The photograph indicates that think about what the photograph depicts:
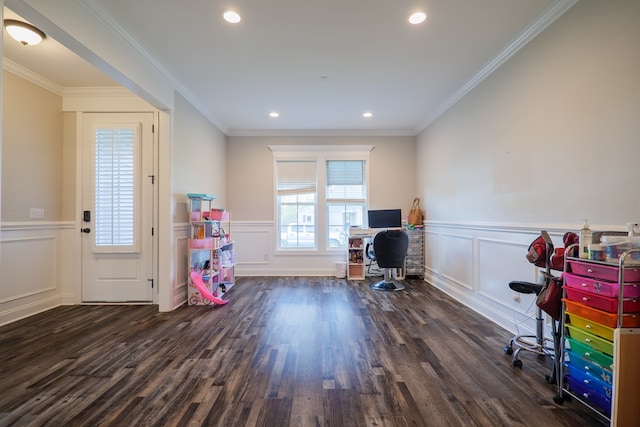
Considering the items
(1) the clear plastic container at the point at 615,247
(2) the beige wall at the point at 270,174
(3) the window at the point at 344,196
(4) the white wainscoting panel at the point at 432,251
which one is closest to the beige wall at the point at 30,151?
(2) the beige wall at the point at 270,174

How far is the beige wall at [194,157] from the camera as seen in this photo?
11.9ft

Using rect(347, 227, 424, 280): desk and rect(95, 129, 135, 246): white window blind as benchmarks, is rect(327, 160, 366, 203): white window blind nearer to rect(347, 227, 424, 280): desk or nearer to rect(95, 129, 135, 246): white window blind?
rect(347, 227, 424, 280): desk

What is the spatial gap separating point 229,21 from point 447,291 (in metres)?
4.29

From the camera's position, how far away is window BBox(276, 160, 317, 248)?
5.52 m

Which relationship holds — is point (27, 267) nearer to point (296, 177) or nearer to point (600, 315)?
point (296, 177)

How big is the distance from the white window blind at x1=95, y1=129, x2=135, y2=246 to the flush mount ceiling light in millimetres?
1238

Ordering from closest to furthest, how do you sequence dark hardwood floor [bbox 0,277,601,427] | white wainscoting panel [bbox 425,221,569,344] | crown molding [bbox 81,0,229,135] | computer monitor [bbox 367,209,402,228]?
dark hardwood floor [bbox 0,277,601,427] → crown molding [bbox 81,0,229,135] → white wainscoting panel [bbox 425,221,569,344] → computer monitor [bbox 367,209,402,228]

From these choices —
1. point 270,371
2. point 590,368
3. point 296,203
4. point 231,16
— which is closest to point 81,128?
point 231,16

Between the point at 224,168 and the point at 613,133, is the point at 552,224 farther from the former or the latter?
the point at 224,168

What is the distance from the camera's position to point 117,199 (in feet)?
11.8

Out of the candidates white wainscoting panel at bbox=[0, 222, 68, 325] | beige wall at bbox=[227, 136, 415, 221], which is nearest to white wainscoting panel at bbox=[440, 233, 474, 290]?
beige wall at bbox=[227, 136, 415, 221]

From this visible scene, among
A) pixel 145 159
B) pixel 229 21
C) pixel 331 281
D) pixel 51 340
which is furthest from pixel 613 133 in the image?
pixel 51 340

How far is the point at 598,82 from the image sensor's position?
1.97 meters

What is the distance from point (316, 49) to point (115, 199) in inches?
122
